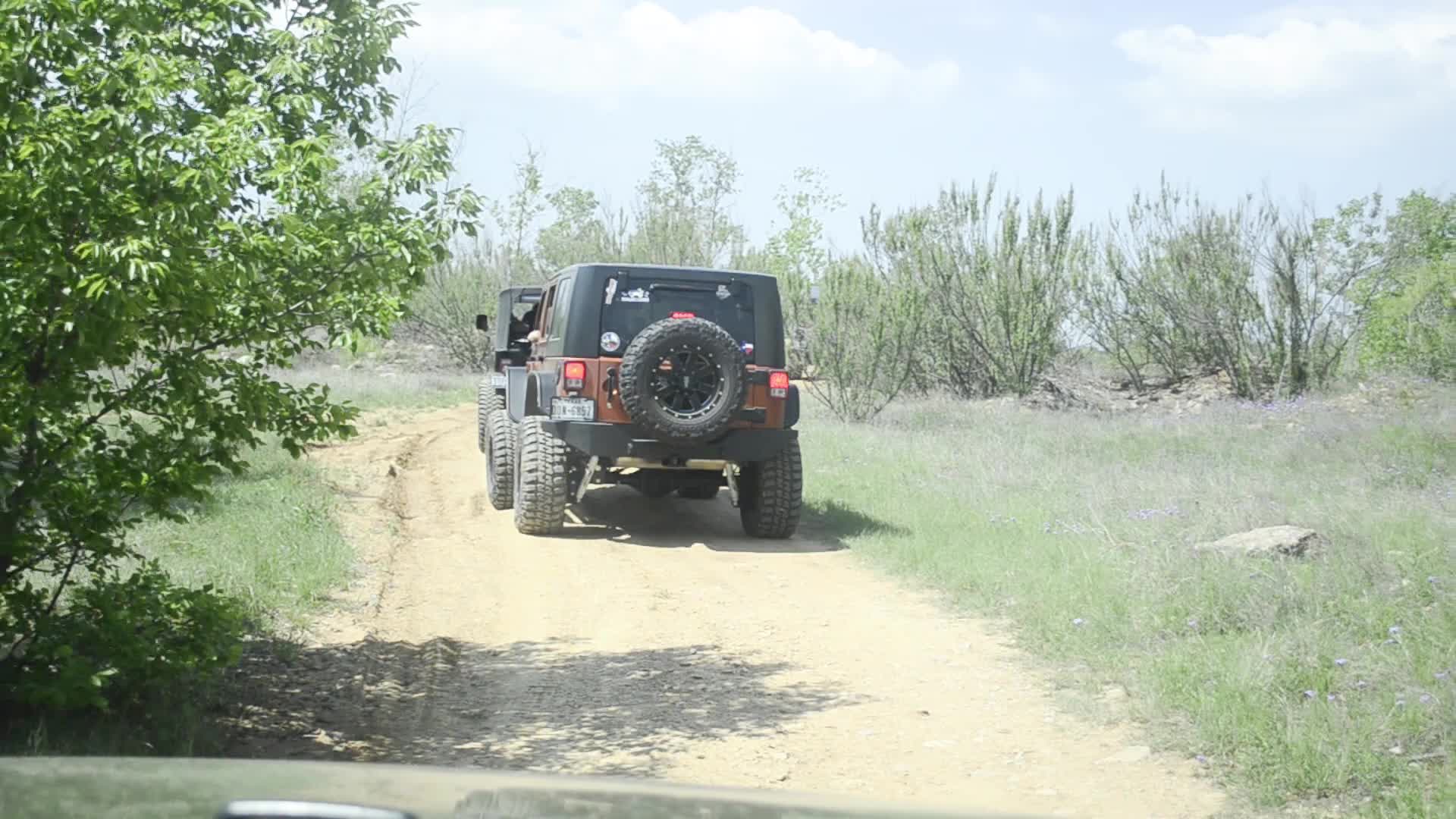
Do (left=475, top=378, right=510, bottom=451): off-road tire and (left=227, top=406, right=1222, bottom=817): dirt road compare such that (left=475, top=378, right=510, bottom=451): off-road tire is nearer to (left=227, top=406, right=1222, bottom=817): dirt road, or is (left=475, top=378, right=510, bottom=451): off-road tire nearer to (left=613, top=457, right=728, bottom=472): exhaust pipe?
(left=613, top=457, right=728, bottom=472): exhaust pipe

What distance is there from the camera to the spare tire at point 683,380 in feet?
33.6

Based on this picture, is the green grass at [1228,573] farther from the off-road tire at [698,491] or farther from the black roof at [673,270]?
the black roof at [673,270]

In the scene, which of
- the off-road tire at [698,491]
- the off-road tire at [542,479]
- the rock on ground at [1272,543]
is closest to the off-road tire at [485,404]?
the off-road tire at [698,491]

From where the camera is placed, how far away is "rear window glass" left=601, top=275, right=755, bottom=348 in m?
10.7

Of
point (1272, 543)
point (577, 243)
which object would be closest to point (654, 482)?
point (1272, 543)

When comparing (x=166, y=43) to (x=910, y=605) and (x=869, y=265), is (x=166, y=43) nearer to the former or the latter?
(x=910, y=605)

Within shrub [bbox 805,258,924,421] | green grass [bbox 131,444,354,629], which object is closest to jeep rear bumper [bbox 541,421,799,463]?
green grass [bbox 131,444,354,629]

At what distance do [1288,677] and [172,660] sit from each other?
15.0ft

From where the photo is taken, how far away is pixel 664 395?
10414mm

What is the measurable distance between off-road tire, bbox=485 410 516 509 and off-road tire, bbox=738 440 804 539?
7.85 ft

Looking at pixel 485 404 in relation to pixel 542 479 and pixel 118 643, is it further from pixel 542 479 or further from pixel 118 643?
pixel 118 643

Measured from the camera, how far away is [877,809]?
1696mm

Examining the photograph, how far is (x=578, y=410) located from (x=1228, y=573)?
16.9 ft

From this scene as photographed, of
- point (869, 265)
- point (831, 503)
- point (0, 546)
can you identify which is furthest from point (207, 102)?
point (869, 265)
